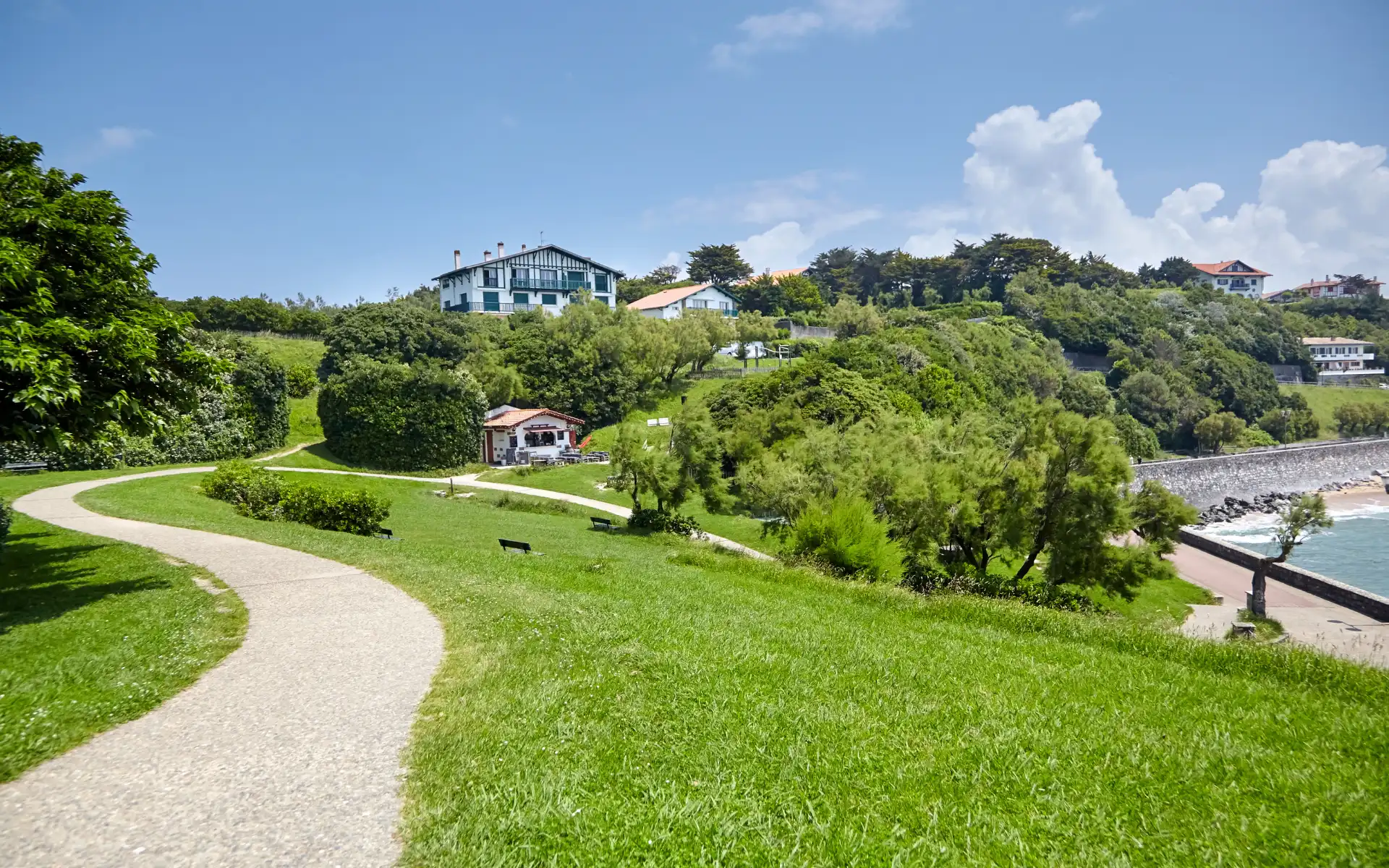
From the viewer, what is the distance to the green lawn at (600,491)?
30.6 m

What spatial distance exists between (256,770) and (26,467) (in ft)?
109

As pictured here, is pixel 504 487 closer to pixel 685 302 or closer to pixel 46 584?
pixel 46 584

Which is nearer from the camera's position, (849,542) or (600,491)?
(849,542)

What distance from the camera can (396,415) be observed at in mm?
39719

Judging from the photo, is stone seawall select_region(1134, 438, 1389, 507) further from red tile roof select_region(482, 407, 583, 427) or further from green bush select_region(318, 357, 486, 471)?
green bush select_region(318, 357, 486, 471)

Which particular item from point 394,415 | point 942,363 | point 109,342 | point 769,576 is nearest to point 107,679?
point 109,342

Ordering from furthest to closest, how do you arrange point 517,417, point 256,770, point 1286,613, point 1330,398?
point 1330,398 < point 517,417 < point 1286,613 < point 256,770

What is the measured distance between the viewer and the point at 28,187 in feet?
33.2

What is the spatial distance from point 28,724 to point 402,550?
10.0 m

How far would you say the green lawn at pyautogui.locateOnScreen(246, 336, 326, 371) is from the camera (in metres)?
53.6

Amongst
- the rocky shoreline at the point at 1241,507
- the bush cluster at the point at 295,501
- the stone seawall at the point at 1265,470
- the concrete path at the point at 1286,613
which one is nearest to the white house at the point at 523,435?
the bush cluster at the point at 295,501

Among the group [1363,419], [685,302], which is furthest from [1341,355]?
[685,302]

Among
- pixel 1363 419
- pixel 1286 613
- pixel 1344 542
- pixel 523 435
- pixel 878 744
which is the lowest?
pixel 1344 542

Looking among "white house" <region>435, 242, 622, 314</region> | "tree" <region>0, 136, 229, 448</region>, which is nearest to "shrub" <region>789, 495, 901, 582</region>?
"tree" <region>0, 136, 229, 448</region>
